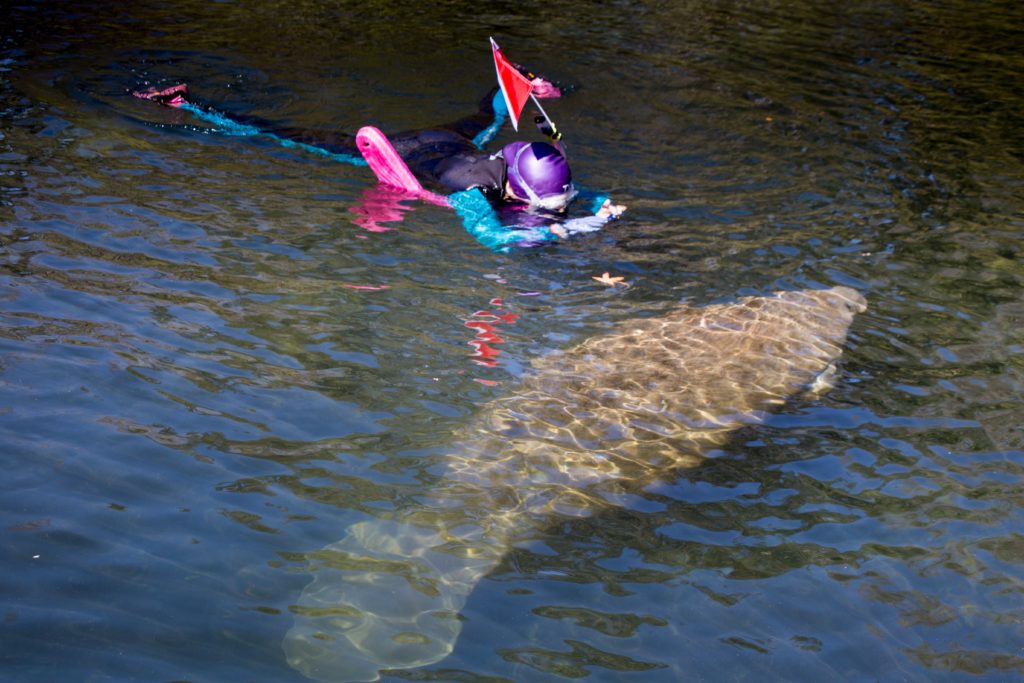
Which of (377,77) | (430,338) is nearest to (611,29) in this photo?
(377,77)

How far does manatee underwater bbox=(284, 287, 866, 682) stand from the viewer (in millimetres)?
3521

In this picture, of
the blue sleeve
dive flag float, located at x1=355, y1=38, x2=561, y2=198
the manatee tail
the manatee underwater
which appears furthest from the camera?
dive flag float, located at x1=355, y1=38, x2=561, y2=198

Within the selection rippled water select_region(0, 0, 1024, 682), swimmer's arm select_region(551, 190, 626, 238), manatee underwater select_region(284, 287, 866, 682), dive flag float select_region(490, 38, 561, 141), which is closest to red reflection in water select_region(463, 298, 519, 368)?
rippled water select_region(0, 0, 1024, 682)

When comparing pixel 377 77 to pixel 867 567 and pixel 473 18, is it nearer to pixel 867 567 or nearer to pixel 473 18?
pixel 473 18

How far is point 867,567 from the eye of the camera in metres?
4.09

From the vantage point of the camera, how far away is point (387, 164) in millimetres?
8086

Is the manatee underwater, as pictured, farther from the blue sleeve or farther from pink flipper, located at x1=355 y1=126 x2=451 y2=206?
pink flipper, located at x1=355 y1=126 x2=451 y2=206

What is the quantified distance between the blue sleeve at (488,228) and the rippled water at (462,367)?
0.14 meters

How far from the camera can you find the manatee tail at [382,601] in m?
3.33

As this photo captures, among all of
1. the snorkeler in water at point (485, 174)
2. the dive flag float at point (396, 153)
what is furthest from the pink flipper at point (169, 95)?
the dive flag float at point (396, 153)

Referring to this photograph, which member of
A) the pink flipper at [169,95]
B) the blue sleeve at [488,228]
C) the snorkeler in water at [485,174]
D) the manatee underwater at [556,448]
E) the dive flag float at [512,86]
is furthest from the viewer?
the pink flipper at [169,95]

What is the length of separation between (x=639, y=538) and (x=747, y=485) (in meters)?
0.75

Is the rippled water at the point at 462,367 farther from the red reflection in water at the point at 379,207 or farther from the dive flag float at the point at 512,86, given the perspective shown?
the dive flag float at the point at 512,86

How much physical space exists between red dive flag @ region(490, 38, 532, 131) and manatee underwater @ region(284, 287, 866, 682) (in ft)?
8.22
